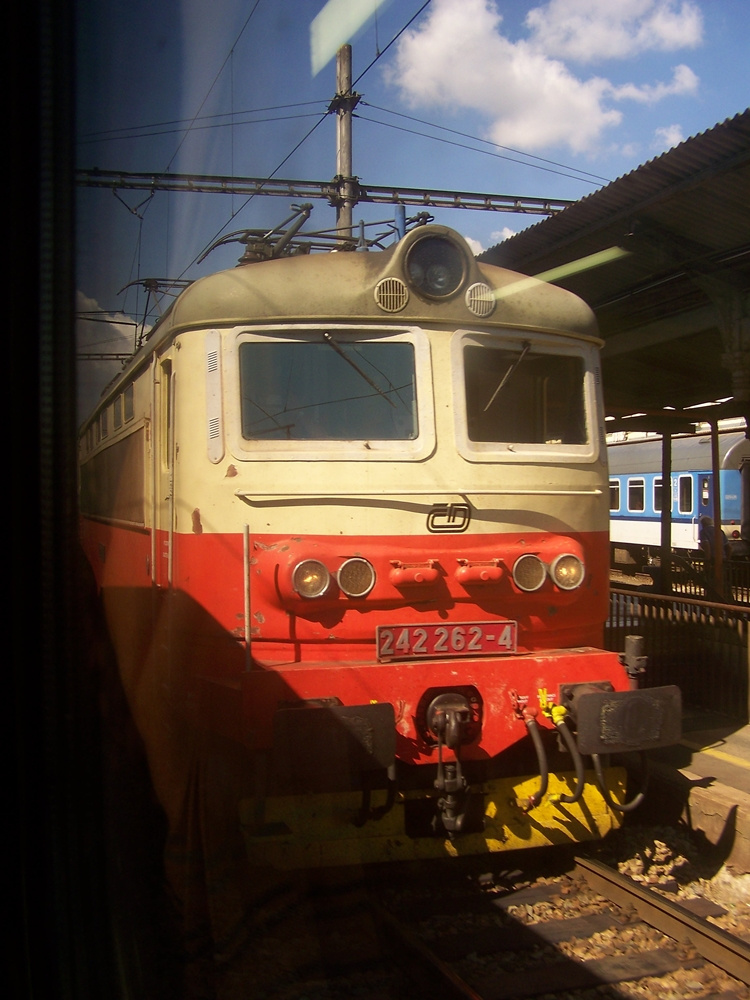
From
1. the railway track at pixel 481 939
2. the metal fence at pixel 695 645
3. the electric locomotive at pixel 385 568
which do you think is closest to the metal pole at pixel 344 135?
the electric locomotive at pixel 385 568

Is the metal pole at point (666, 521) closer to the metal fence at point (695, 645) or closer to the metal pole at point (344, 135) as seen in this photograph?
the metal fence at point (695, 645)

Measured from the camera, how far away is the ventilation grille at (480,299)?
4.77m

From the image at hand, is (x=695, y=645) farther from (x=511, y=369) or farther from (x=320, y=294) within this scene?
(x=320, y=294)

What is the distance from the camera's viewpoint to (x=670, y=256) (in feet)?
26.9

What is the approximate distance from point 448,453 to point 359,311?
86 centimetres

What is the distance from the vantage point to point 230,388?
4.52 metres

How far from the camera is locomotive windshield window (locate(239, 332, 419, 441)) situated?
453 cm

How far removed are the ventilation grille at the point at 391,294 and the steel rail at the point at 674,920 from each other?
3.13 metres

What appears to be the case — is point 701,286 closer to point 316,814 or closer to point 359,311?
point 359,311

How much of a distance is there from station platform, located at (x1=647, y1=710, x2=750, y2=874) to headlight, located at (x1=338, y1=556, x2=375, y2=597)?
8.25 ft

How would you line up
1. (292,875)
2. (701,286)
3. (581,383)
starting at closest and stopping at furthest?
(292,875)
(581,383)
(701,286)

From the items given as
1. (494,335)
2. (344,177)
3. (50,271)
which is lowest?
(50,271)

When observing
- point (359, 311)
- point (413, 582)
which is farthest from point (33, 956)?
point (359, 311)

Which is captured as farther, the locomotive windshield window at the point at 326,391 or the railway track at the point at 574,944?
the locomotive windshield window at the point at 326,391
